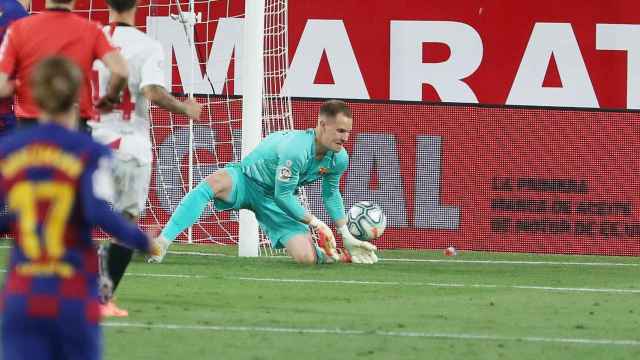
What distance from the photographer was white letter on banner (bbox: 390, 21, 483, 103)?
57.1 feet

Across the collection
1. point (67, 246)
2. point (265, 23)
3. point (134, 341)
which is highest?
point (265, 23)

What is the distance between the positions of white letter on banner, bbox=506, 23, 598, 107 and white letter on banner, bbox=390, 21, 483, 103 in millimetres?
485

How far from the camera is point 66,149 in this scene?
187 inches

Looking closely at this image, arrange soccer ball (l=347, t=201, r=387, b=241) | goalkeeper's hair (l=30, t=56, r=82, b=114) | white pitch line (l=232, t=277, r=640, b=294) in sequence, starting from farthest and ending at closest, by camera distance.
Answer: soccer ball (l=347, t=201, r=387, b=241), white pitch line (l=232, t=277, r=640, b=294), goalkeeper's hair (l=30, t=56, r=82, b=114)

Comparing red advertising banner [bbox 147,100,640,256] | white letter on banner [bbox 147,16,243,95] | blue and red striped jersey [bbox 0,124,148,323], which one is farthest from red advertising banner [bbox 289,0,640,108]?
blue and red striped jersey [bbox 0,124,148,323]

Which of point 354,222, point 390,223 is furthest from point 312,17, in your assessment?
point 354,222

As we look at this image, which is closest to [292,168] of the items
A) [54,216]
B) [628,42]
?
[628,42]

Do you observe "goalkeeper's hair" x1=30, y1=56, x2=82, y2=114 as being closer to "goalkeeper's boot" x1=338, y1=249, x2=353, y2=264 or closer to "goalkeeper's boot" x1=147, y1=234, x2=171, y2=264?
"goalkeeper's boot" x1=147, y1=234, x2=171, y2=264

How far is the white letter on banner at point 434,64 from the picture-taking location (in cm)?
1741

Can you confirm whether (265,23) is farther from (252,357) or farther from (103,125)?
(252,357)

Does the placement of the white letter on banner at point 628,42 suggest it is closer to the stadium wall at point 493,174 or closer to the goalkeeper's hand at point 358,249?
the stadium wall at point 493,174

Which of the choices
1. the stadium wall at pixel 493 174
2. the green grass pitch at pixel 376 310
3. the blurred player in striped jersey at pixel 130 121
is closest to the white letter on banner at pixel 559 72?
the stadium wall at pixel 493 174

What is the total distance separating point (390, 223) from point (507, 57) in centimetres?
321

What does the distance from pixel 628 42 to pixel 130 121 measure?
940 cm
